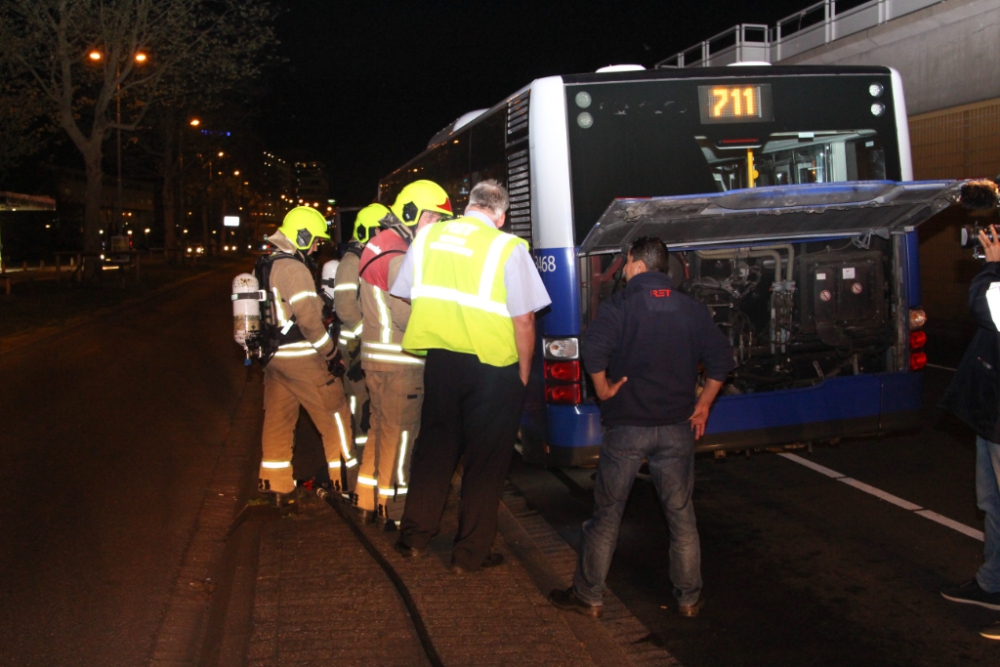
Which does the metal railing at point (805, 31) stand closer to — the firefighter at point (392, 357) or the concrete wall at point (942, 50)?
the concrete wall at point (942, 50)

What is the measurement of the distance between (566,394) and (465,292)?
1603 millimetres

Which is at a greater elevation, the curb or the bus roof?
the bus roof

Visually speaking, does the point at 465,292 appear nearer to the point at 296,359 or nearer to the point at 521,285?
the point at 521,285

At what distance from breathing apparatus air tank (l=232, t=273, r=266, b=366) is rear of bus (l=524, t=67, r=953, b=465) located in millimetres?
1894

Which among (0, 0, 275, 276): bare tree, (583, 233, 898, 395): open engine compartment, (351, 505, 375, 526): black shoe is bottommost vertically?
(351, 505, 375, 526): black shoe

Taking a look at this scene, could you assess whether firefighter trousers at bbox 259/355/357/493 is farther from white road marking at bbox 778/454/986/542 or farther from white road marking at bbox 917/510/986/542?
white road marking at bbox 917/510/986/542

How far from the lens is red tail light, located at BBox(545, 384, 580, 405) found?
6.23 meters

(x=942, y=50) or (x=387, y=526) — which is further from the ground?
(x=942, y=50)

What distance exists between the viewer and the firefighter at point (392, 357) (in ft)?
18.5

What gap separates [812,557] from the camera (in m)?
5.60

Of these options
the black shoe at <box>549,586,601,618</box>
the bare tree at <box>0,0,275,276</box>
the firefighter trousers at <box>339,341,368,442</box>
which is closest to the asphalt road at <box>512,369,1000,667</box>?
the black shoe at <box>549,586,601,618</box>

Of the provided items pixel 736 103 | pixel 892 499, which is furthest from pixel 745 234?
pixel 892 499

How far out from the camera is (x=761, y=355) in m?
6.88

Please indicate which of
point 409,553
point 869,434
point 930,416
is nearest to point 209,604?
point 409,553
